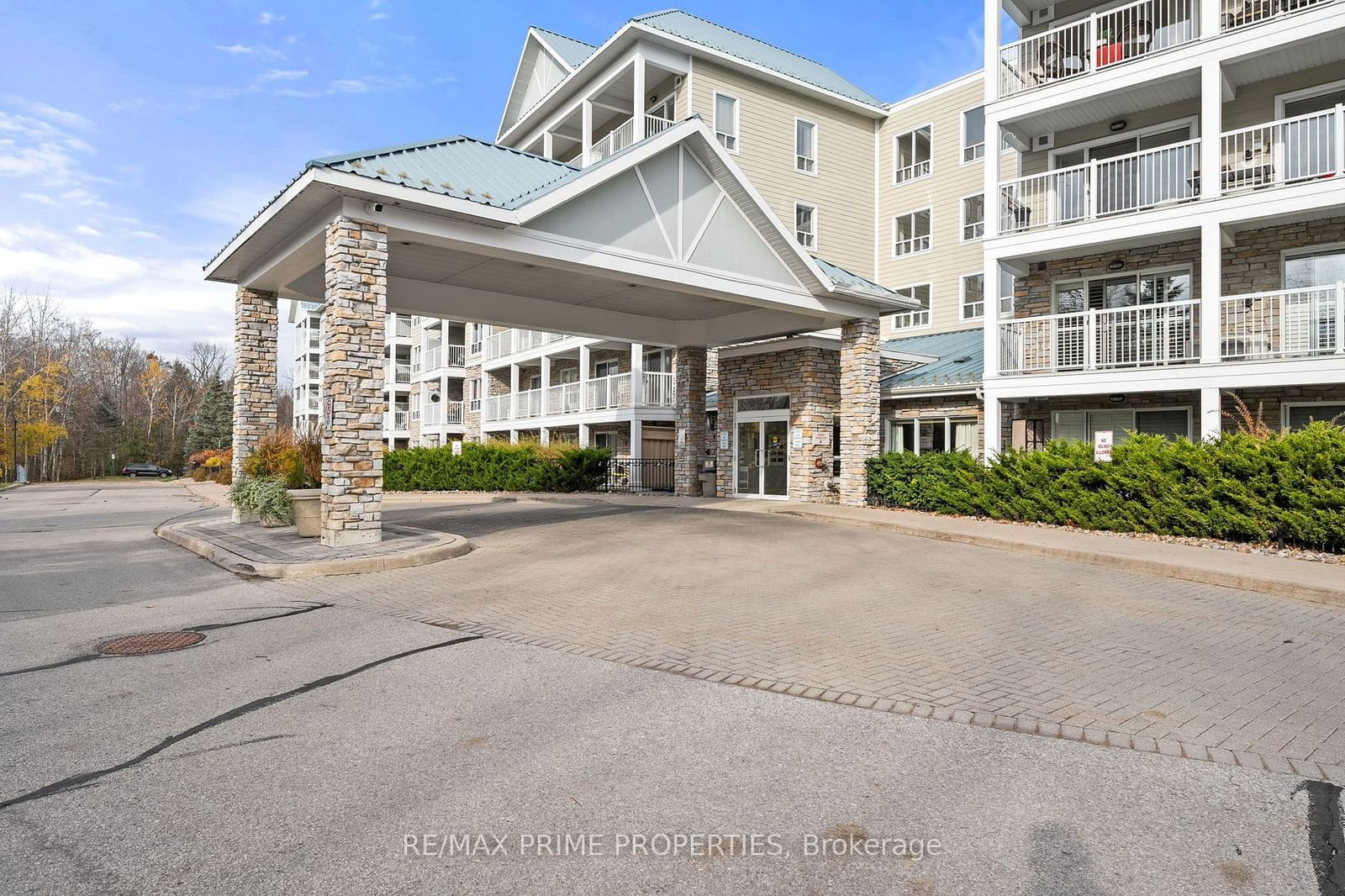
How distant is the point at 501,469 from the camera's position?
90.3ft

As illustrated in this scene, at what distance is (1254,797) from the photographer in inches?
144

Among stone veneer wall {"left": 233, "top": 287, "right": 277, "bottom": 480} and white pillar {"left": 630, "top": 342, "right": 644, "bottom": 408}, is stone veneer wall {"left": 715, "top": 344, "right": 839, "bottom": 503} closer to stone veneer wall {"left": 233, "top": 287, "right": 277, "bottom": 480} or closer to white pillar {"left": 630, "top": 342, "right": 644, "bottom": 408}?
white pillar {"left": 630, "top": 342, "right": 644, "bottom": 408}

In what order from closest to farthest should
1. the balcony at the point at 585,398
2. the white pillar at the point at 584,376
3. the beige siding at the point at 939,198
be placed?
1. the beige siding at the point at 939,198
2. the balcony at the point at 585,398
3. the white pillar at the point at 584,376

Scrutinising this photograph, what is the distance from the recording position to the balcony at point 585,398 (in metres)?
28.1

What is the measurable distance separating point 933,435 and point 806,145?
38.6 ft

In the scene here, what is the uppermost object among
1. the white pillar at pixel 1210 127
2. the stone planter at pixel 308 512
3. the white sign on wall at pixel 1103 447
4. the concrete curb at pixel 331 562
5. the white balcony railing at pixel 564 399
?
the white pillar at pixel 1210 127

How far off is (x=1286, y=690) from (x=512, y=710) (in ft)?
16.8

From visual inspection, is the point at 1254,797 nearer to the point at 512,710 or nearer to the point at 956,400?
the point at 512,710

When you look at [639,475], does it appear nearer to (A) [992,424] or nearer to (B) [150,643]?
(A) [992,424]

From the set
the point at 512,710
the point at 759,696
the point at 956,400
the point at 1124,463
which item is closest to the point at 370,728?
the point at 512,710

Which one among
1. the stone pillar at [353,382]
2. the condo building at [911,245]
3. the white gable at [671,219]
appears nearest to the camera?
the stone pillar at [353,382]

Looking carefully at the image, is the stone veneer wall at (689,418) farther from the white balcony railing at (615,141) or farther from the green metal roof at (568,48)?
the green metal roof at (568,48)

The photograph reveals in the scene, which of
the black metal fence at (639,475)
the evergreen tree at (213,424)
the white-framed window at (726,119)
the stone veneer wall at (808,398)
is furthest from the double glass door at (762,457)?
the evergreen tree at (213,424)

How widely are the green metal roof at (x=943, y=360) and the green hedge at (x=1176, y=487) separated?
355 cm
